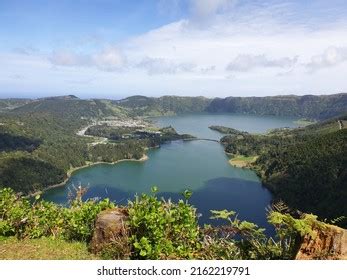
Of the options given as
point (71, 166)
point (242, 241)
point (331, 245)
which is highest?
point (331, 245)

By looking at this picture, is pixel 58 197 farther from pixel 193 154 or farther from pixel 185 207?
pixel 185 207

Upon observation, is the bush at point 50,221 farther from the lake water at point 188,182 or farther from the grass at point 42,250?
the lake water at point 188,182

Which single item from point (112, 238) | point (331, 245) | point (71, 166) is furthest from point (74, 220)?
point (71, 166)

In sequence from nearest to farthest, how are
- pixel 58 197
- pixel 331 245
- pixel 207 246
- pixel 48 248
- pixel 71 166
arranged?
pixel 331 245, pixel 207 246, pixel 48 248, pixel 58 197, pixel 71 166

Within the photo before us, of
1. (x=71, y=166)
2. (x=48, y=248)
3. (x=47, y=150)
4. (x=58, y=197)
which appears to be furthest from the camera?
(x=47, y=150)

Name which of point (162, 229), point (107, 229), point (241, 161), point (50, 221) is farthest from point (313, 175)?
point (107, 229)

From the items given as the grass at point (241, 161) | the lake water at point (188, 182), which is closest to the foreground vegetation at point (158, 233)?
the lake water at point (188, 182)
